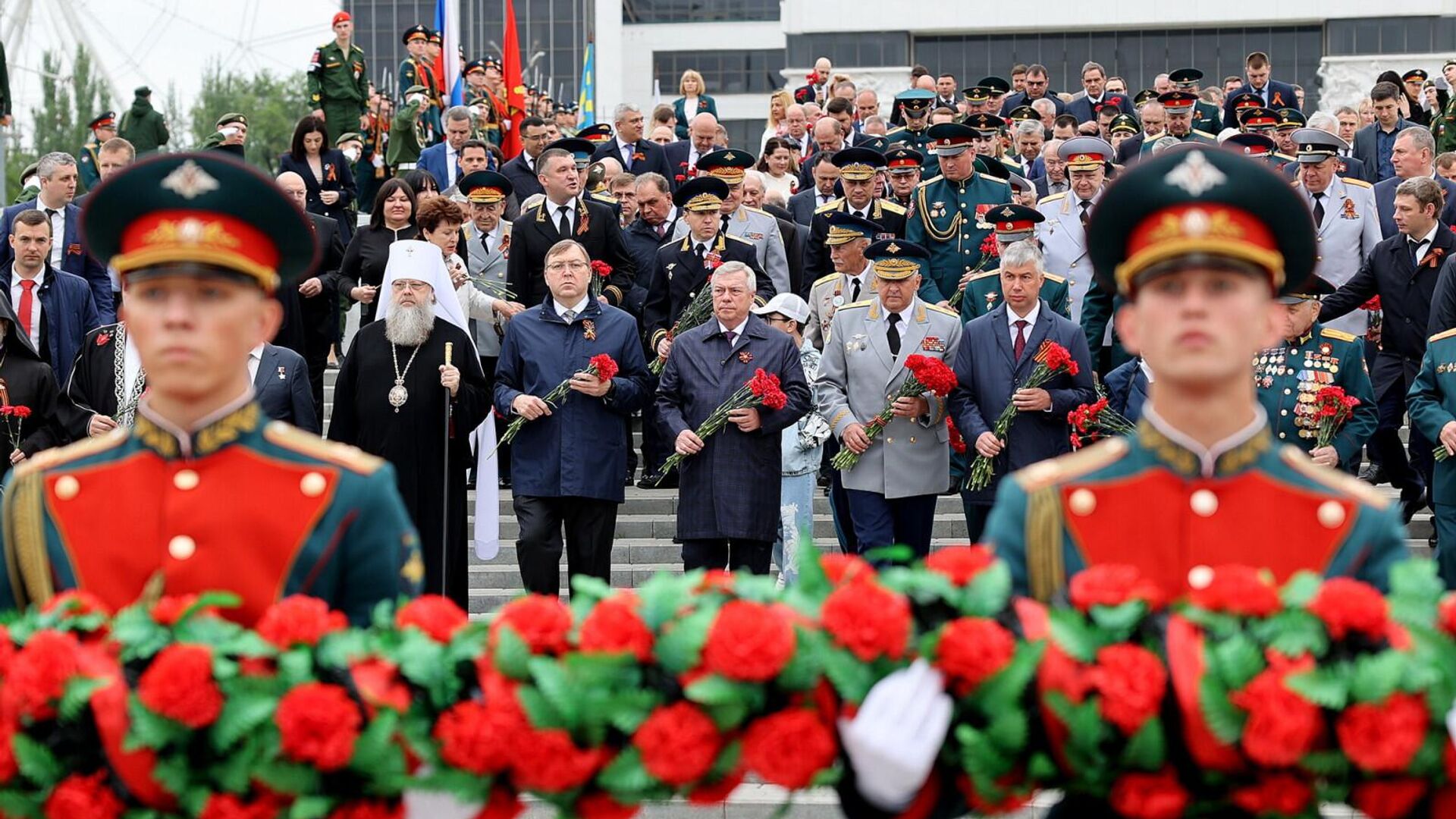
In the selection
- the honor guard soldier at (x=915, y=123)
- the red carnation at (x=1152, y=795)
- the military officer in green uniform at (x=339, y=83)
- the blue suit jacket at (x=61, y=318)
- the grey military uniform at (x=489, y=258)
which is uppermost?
the military officer in green uniform at (x=339, y=83)

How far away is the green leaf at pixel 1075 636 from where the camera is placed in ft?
12.8

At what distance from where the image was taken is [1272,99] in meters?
20.9

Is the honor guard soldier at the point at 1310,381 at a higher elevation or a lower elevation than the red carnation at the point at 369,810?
higher

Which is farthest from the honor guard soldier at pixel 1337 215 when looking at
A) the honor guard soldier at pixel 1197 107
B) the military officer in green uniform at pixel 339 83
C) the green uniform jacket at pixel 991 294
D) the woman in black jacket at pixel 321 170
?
→ the military officer in green uniform at pixel 339 83

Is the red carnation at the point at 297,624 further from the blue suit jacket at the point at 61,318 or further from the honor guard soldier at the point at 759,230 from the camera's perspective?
the honor guard soldier at the point at 759,230

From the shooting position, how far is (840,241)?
13312mm

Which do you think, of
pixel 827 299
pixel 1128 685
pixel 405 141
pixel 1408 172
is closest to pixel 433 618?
pixel 1128 685

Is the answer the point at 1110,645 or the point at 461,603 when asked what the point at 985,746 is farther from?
the point at 461,603

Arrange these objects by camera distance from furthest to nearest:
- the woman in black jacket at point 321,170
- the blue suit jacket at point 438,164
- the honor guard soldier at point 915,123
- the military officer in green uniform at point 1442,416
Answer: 1. the blue suit jacket at point 438,164
2. the honor guard soldier at point 915,123
3. the woman in black jacket at point 321,170
4. the military officer in green uniform at point 1442,416

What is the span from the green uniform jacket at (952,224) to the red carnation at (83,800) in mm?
10510

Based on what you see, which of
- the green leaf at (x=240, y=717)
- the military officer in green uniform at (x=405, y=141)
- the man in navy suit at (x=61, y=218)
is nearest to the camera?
the green leaf at (x=240, y=717)

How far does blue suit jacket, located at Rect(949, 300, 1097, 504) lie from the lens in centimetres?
1123

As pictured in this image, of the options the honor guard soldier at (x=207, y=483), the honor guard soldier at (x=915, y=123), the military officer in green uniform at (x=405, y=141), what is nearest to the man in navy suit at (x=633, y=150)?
the honor guard soldier at (x=915, y=123)

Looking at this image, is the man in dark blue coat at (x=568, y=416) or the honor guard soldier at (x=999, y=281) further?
the honor guard soldier at (x=999, y=281)
